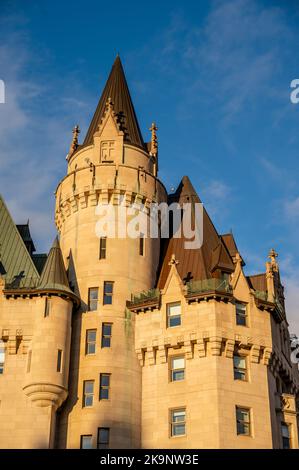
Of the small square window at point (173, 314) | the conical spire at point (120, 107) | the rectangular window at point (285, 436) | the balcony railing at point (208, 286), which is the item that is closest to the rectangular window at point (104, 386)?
the small square window at point (173, 314)

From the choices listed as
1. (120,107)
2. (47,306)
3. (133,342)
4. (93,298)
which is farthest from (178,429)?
(120,107)

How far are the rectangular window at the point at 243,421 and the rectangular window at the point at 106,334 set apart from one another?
364 inches

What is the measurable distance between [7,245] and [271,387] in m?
21.0

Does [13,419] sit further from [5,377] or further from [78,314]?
[78,314]

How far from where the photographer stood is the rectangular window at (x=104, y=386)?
45625 millimetres

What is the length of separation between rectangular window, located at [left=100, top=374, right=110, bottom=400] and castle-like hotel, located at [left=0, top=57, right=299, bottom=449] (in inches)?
2.5

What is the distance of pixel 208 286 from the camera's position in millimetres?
47250

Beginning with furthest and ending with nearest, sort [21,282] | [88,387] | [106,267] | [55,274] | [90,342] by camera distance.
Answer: [106,267] < [21,282] < [55,274] < [90,342] < [88,387]

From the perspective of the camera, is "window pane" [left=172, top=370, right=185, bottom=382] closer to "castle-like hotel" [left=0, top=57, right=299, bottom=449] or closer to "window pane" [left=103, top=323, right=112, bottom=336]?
"castle-like hotel" [left=0, top=57, right=299, bottom=449]

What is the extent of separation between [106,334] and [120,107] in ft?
64.9

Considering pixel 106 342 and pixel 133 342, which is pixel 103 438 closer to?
pixel 106 342

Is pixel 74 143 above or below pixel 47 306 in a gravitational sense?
above

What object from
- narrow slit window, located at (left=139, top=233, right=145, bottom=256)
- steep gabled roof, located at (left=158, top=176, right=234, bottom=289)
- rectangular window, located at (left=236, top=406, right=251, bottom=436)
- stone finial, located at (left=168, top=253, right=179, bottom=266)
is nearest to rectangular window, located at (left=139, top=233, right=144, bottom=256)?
narrow slit window, located at (left=139, top=233, right=145, bottom=256)

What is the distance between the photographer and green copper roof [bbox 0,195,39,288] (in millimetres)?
49406
